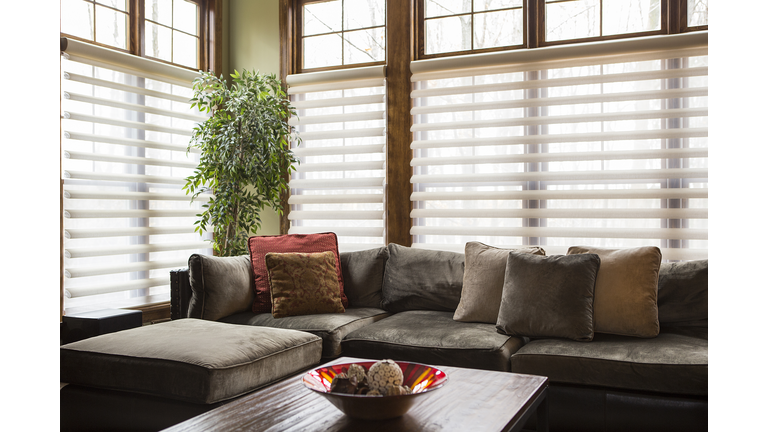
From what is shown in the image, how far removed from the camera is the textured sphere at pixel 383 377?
59.2 inches

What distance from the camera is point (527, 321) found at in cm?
271

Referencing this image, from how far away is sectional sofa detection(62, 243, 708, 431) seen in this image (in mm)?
2271

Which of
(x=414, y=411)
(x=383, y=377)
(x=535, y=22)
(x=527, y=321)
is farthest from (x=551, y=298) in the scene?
(x=535, y=22)

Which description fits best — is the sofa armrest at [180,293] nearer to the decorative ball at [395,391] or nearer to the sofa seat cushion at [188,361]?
the sofa seat cushion at [188,361]

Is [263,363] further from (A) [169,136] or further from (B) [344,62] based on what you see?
(B) [344,62]

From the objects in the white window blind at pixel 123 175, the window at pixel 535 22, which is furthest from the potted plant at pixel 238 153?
the window at pixel 535 22

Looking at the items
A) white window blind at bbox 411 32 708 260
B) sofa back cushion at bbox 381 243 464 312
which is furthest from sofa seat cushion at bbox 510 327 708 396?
white window blind at bbox 411 32 708 260

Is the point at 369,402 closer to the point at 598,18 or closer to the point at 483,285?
the point at 483,285

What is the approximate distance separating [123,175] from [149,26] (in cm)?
120

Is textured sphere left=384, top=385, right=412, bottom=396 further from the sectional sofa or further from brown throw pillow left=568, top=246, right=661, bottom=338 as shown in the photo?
brown throw pillow left=568, top=246, right=661, bottom=338
